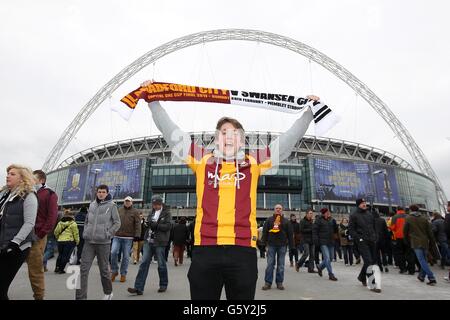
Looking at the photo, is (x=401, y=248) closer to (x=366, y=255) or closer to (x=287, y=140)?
(x=366, y=255)

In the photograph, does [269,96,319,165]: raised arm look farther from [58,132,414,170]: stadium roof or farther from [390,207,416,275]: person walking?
[58,132,414,170]: stadium roof

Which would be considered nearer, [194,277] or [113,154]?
[194,277]

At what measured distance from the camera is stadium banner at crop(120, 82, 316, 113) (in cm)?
356

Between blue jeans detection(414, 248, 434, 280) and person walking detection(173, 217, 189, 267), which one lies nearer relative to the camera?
blue jeans detection(414, 248, 434, 280)

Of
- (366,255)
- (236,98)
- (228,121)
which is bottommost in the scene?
(366,255)

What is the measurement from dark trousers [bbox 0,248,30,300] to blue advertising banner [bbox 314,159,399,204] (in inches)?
2354

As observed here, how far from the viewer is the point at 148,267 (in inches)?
257

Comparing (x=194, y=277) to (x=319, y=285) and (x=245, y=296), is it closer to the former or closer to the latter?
(x=245, y=296)

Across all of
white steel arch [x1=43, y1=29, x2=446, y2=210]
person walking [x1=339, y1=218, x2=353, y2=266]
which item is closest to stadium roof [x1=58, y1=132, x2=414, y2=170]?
white steel arch [x1=43, y1=29, x2=446, y2=210]

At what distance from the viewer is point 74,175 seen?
2665 inches

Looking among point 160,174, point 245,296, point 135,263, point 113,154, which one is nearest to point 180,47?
point 160,174

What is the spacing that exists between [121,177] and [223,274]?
64.8m

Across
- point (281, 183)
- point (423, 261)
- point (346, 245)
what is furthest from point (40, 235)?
point (281, 183)
